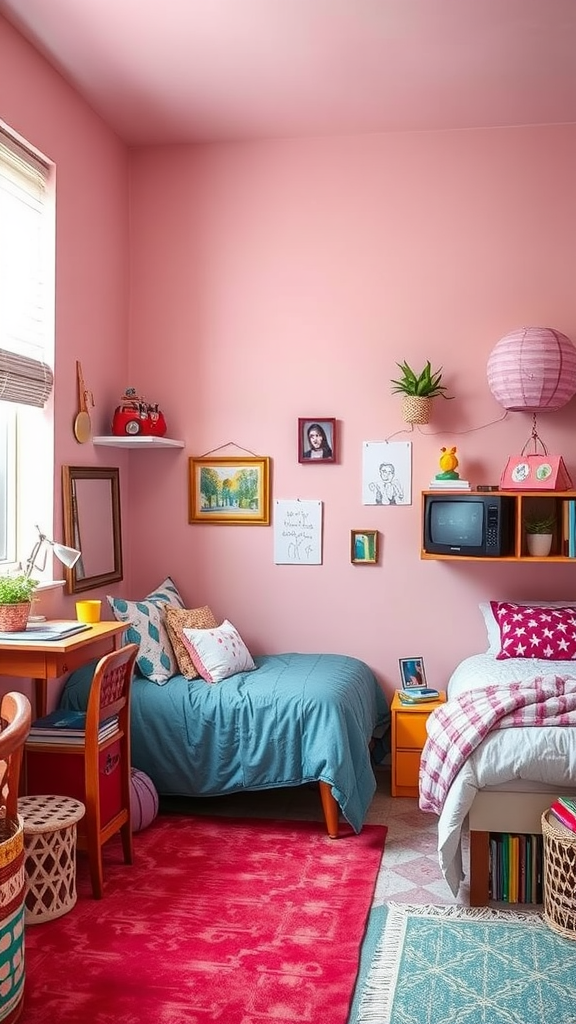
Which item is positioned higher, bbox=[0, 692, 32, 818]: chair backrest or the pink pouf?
bbox=[0, 692, 32, 818]: chair backrest

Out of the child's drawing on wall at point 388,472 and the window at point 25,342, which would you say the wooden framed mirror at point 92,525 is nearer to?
the window at point 25,342

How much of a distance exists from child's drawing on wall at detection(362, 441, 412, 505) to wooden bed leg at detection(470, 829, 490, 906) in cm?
179

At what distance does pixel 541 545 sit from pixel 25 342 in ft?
7.74

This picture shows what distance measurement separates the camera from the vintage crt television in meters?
4.00

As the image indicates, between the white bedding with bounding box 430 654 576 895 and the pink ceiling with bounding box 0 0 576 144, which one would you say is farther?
the pink ceiling with bounding box 0 0 576 144

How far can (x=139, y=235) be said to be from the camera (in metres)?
4.65

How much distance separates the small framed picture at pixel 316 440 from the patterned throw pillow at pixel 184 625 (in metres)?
0.89

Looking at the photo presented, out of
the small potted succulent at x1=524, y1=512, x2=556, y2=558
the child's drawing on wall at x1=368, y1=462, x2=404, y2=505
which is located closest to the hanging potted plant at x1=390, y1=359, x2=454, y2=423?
the child's drawing on wall at x1=368, y1=462, x2=404, y2=505

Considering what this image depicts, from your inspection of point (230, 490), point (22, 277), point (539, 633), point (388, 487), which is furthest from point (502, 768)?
point (22, 277)

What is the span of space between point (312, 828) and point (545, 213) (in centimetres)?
295

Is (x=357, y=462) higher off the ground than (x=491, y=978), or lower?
higher

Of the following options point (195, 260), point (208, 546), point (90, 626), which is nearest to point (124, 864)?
point (90, 626)

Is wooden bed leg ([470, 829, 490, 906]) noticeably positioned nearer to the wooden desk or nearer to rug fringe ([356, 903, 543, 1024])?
rug fringe ([356, 903, 543, 1024])

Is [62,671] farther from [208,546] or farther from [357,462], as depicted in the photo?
[357,462]
